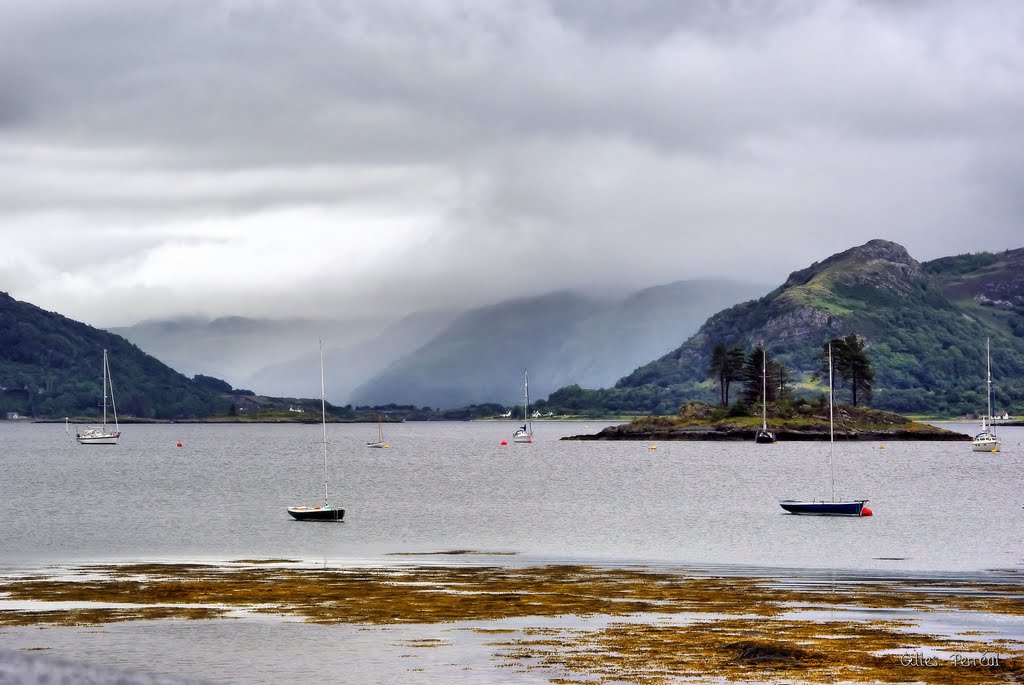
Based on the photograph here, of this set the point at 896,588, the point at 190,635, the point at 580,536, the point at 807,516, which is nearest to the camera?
the point at 190,635

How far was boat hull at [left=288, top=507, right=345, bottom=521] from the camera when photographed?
100562 millimetres

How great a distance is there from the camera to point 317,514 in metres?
101

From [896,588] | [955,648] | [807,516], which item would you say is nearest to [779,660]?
[955,648]

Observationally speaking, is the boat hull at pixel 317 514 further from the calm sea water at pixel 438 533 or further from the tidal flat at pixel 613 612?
the tidal flat at pixel 613 612

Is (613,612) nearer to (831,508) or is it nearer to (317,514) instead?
(317,514)

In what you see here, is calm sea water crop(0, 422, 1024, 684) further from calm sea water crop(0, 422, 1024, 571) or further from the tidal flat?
the tidal flat

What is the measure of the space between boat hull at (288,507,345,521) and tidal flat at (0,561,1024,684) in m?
31.6

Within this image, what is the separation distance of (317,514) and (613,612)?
58.1 meters

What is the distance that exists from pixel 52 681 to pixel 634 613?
35.4 metres

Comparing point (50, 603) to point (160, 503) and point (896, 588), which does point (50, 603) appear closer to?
point (896, 588)

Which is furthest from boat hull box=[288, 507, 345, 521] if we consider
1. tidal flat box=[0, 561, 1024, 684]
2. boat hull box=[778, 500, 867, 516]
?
boat hull box=[778, 500, 867, 516]

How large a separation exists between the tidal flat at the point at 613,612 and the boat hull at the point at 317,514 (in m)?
31.6

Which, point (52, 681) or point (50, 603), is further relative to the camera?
point (50, 603)

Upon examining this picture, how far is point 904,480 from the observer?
169500mm
